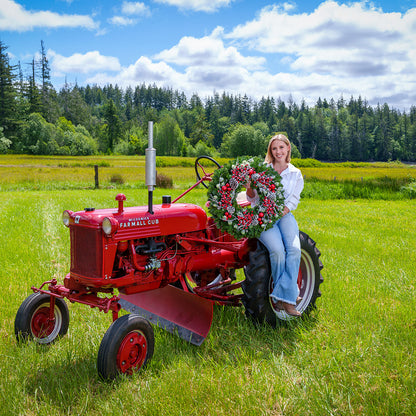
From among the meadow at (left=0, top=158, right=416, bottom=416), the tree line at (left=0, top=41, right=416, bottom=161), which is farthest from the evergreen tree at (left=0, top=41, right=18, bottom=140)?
the meadow at (left=0, top=158, right=416, bottom=416)

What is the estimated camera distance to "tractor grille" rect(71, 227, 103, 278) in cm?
333

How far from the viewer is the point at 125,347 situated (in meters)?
3.10

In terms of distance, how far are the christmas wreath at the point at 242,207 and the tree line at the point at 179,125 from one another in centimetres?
4973

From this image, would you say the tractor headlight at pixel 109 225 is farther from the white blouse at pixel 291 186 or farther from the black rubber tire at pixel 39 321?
the white blouse at pixel 291 186

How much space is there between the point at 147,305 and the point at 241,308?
44.9 inches

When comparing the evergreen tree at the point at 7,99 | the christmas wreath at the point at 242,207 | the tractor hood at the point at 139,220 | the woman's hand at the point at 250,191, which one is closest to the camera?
the tractor hood at the point at 139,220

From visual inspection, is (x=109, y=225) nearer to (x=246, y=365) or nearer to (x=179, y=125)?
(x=246, y=365)

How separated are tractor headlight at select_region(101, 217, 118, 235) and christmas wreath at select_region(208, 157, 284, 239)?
3.33ft

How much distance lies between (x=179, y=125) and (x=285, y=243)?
96.0 metres

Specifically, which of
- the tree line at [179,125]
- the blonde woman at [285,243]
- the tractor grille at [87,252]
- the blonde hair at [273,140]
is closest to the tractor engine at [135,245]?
the tractor grille at [87,252]

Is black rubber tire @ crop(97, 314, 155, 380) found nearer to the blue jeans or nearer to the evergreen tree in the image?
A: the blue jeans

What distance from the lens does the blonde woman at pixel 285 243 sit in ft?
12.7

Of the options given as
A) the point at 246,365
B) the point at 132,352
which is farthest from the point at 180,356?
the point at 246,365

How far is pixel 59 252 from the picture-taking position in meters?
6.89
